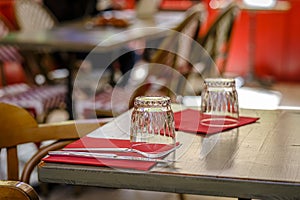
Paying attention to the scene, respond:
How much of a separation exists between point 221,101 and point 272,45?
14.0 ft

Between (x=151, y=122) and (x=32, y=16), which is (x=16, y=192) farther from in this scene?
(x=32, y=16)

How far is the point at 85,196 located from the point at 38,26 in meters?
2.16

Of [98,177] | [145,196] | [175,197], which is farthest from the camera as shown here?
[145,196]

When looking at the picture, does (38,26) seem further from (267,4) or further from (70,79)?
(267,4)

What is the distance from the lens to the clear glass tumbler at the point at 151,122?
157 centimetres

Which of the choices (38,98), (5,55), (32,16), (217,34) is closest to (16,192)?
(38,98)

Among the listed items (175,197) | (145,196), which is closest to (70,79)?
(145,196)

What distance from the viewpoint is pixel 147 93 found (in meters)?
3.30

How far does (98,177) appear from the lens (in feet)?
4.72

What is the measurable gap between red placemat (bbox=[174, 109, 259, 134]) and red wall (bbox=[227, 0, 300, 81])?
4074 mm

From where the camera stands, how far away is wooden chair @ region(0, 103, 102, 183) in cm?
197

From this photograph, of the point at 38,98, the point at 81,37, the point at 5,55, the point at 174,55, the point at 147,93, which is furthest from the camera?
the point at 5,55

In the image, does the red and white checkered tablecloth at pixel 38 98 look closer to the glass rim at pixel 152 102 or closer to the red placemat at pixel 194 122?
the red placemat at pixel 194 122

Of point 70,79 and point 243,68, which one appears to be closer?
point 70,79
